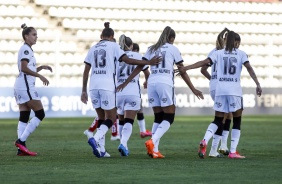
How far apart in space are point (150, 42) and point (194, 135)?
58.1ft

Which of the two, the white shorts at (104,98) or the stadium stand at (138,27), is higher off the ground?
the stadium stand at (138,27)

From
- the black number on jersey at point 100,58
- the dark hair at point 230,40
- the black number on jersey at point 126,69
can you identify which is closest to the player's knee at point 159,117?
the black number on jersey at point 100,58

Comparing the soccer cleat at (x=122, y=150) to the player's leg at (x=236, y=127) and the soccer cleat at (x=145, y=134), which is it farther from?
the soccer cleat at (x=145, y=134)

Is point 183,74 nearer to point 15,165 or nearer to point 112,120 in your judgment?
point 112,120

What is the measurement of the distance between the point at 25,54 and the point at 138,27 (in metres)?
24.0

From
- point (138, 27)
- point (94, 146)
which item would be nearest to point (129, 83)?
point (94, 146)

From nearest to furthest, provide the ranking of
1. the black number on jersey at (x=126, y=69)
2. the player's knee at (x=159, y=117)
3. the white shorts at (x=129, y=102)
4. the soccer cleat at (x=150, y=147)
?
the soccer cleat at (x=150, y=147) < the player's knee at (x=159, y=117) < the white shorts at (x=129, y=102) < the black number on jersey at (x=126, y=69)

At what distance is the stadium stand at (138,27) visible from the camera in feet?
117

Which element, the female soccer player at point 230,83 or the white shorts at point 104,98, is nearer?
the white shorts at point 104,98

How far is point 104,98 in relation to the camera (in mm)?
13016

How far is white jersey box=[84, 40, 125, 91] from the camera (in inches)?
513

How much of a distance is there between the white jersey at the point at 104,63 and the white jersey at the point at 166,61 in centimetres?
55

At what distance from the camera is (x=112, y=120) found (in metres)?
13.1

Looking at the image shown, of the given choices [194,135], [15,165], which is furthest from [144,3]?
[15,165]
